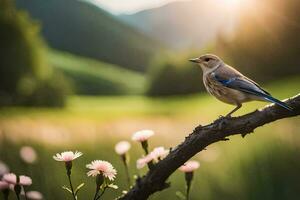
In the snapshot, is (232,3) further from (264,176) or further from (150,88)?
(264,176)

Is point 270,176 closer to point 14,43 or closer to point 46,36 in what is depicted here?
point 46,36

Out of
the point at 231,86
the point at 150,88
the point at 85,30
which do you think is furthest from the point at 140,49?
the point at 231,86

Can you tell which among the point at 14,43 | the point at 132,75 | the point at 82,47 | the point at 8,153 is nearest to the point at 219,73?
Answer: the point at 8,153

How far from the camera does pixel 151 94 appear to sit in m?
2.22

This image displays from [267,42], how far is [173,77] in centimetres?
36

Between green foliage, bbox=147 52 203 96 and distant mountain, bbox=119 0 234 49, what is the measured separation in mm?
65

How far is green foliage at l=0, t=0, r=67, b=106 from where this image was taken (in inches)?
82.3

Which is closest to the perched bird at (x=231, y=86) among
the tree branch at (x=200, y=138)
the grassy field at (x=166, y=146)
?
the tree branch at (x=200, y=138)


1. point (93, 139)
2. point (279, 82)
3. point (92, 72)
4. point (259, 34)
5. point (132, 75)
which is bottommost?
point (93, 139)

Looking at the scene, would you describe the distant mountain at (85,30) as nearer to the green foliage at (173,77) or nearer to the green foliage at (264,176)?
Answer: the green foliage at (173,77)

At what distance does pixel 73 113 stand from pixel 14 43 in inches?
32.3

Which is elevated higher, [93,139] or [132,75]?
[132,75]

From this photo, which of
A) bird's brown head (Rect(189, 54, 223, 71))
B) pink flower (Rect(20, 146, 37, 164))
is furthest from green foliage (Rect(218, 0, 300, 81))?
bird's brown head (Rect(189, 54, 223, 71))

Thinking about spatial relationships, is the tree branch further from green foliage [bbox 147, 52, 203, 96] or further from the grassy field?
green foliage [bbox 147, 52, 203, 96]
